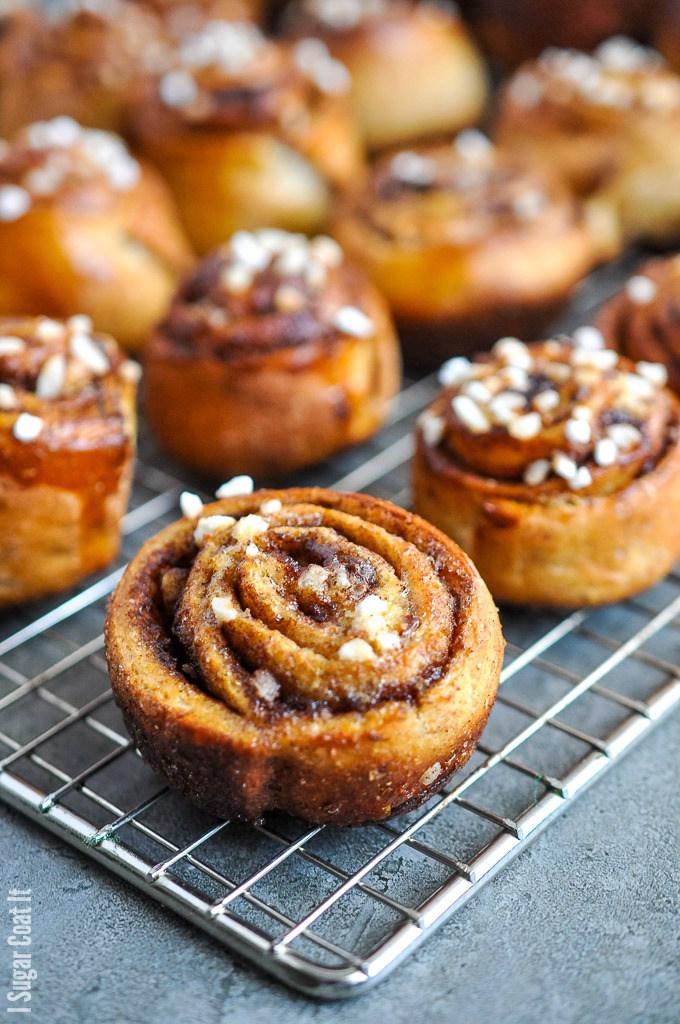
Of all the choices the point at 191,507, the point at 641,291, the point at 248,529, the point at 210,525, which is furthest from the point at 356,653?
the point at 641,291

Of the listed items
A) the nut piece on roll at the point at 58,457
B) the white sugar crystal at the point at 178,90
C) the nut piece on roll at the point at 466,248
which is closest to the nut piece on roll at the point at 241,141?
the white sugar crystal at the point at 178,90

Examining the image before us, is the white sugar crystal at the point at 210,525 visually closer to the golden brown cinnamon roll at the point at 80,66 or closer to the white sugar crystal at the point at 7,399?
the white sugar crystal at the point at 7,399

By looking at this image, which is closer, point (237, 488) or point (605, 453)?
point (237, 488)

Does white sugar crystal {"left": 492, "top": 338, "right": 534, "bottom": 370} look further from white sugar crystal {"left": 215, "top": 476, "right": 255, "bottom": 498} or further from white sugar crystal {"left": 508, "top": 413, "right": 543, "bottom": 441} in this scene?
white sugar crystal {"left": 215, "top": 476, "right": 255, "bottom": 498}

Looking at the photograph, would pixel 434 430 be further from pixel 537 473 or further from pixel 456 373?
pixel 537 473

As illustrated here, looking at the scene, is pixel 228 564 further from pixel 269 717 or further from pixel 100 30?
pixel 100 30
